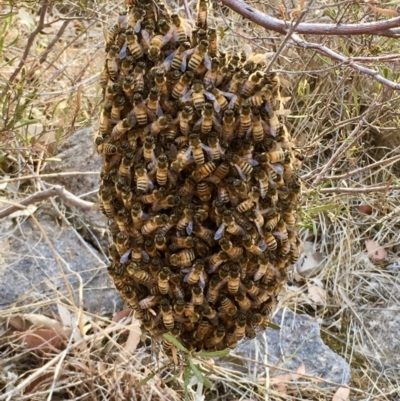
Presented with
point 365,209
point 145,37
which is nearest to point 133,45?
point 145,37

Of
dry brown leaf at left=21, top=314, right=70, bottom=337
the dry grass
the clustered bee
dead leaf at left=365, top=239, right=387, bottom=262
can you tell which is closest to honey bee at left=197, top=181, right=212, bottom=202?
the clustered bee

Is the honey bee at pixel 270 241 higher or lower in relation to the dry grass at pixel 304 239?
higher

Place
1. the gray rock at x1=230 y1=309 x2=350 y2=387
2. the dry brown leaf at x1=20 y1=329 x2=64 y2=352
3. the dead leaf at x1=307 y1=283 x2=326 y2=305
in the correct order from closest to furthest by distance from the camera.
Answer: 1. the dry brown leaf at x1=20 y1=329 x2=64 y2=352
2. the gray rock at x1=230 y1=309 x2=350 y2=387
3. the dead leaf at x1=307 y1=283 x2=326 y2=305

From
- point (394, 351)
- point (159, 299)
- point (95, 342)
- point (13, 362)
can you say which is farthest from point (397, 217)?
point (159, 299)

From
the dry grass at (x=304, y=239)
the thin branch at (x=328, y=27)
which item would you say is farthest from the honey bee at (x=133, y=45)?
the dry grass at (x=304, y=239)

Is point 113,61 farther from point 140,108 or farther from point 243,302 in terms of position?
point 243,302

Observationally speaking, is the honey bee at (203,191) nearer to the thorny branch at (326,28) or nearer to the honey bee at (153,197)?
the honey bee at (153,197)

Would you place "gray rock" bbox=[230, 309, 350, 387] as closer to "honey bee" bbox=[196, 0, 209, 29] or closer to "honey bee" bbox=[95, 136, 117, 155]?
"honey bee" bbox=[95, 136, 117, 155]
